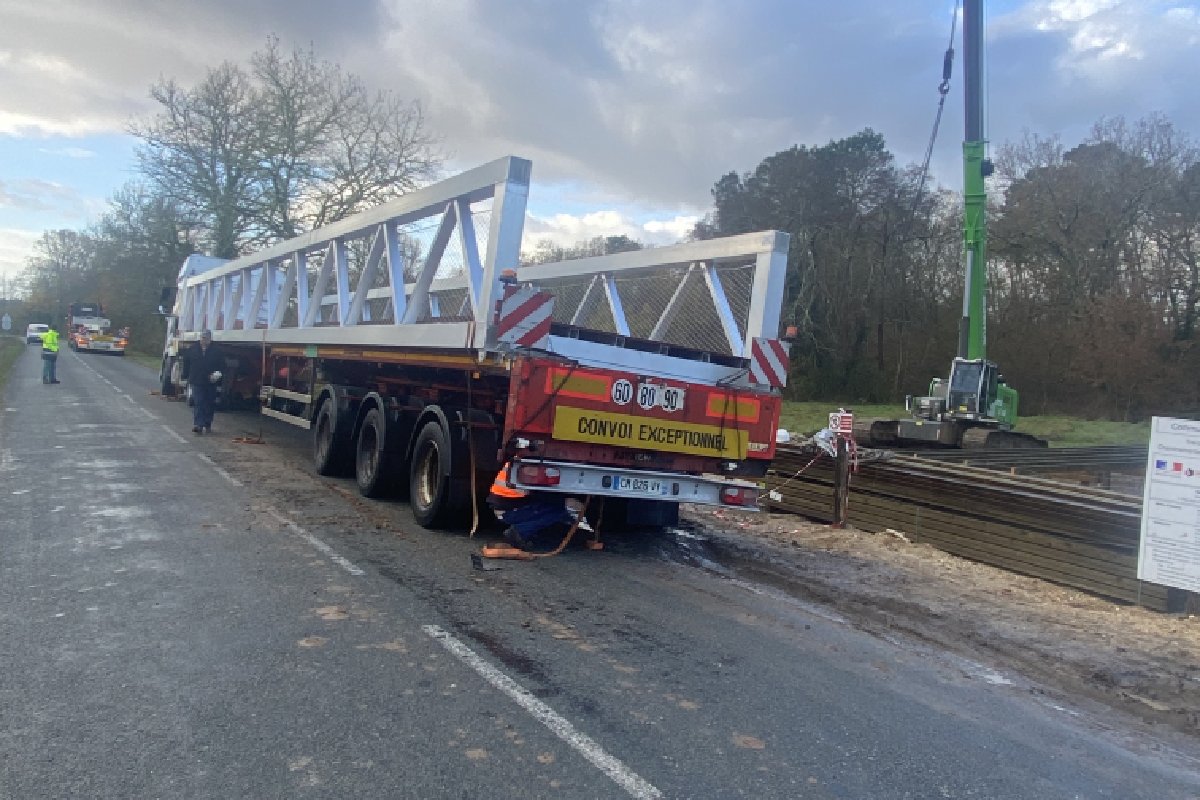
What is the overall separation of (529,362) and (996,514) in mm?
4678

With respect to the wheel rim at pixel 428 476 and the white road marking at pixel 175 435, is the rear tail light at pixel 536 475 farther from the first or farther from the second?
the white road marking at pixel 175 435

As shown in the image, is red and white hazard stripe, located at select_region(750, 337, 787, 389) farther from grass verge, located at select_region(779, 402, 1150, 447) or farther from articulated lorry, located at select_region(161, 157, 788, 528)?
grass verge, located at select_region(779, 402, 1150, 447)

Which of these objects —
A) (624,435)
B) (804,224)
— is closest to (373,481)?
(624,435)

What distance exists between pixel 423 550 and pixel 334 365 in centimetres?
473

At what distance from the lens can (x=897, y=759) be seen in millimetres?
3750

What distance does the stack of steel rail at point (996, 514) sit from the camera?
23.0 feet

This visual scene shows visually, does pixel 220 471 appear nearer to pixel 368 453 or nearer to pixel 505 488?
pixel 368 453

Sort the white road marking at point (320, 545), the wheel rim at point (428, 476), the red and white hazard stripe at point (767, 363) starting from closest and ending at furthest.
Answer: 1. the white road marking at point (320, 545)
2. the red and white hazard stripe at point (767, 363)
3. the wheel rim at point (428, 476)

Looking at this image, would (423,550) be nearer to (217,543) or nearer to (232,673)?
(217,543)

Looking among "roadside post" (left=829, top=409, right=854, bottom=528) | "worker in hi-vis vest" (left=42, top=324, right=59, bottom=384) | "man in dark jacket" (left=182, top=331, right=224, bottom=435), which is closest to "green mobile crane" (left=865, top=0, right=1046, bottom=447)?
"roadside post" (left=829, top=409, right=854, bottom=528)

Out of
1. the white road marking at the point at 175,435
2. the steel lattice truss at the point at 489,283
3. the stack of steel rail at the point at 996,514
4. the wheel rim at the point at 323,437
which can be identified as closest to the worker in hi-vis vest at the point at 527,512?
the steel lattice truss at the point at 489,283

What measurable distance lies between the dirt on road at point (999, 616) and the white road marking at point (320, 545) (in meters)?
3.17

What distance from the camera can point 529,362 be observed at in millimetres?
6477

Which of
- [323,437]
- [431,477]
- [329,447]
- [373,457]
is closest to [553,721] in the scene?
[431,477]
